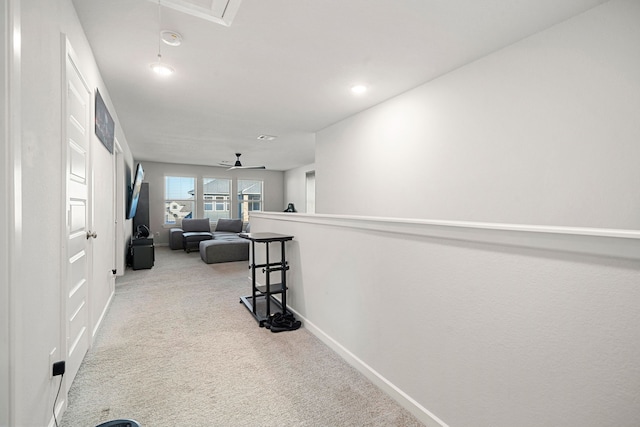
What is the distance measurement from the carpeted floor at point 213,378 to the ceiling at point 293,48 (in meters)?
2.44

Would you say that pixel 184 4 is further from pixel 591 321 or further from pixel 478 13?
pixel 591 321

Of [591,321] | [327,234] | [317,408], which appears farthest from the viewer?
[327,234]

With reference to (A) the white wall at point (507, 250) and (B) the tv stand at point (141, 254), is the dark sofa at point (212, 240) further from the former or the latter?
(A) the white wall at point (507, 250)

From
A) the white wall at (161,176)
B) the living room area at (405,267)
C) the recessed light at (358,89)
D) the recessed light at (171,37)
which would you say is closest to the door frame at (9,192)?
the living room area at (405,267)

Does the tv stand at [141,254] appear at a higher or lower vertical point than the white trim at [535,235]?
lower

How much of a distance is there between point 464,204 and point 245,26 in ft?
7.47

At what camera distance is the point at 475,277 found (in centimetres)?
132

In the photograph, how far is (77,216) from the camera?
76.3 inches

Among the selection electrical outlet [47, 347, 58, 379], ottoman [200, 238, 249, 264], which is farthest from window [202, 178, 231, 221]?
electrical outlet [47, 347, 58, 379]

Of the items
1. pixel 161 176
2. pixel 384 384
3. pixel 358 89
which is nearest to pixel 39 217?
pixel 384 384

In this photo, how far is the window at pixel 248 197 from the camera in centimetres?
959

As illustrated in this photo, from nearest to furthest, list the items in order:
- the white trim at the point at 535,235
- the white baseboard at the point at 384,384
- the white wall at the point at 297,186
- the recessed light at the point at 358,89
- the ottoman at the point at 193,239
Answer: the white trim at the point at 535,235
the white baseboard at the point at 384,384
the recessed light at the point at 358,89
the ottoman at the point at 193,239
the white wall at the point at 297,186

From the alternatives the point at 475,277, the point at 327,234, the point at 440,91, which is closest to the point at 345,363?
the point at 327,234

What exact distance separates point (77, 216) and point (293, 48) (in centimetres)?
202
